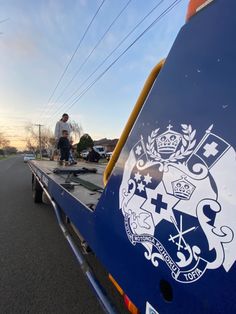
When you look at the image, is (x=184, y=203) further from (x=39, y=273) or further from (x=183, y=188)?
(x=39, y=273)

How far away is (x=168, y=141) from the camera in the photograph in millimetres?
1261

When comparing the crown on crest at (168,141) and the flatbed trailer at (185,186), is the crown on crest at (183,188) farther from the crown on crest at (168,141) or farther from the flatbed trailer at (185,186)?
the crown on crest at (168,141)

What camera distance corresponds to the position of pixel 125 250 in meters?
1.48

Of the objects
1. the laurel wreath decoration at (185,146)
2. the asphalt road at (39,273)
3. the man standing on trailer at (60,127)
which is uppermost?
the laurel wreath decoration at (185,146)

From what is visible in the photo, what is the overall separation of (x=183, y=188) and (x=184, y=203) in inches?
2.3

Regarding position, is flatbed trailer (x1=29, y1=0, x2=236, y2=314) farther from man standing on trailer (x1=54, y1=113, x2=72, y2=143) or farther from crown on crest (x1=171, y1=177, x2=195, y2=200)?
man standing on trailer (x1=54, y1=113, x2=72, y2=143)

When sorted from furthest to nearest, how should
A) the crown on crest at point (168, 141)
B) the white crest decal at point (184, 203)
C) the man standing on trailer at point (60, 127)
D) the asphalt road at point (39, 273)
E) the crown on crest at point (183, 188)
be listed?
the man standing on trailer at point (60, 127) < the asphalt road at point (39, 273) < the crown on crest at point (168, 141) < the crown on crest at point (183, 188) < the white crest decal at point (184, 203)

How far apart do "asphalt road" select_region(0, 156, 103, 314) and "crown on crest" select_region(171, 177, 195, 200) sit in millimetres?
2131

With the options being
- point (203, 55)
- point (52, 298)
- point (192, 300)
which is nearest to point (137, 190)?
point (192, 300)

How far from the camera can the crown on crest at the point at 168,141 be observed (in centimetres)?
121

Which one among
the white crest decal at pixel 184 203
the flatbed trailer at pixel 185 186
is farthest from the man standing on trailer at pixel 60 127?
the white crest decal at pixel 184 203

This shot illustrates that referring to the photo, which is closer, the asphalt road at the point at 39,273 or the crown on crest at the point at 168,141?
the crown on crest at the point at 168,141

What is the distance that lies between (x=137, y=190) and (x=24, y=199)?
817 cm

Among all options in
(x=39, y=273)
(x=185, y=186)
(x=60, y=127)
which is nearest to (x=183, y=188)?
(x=185, y=186)
